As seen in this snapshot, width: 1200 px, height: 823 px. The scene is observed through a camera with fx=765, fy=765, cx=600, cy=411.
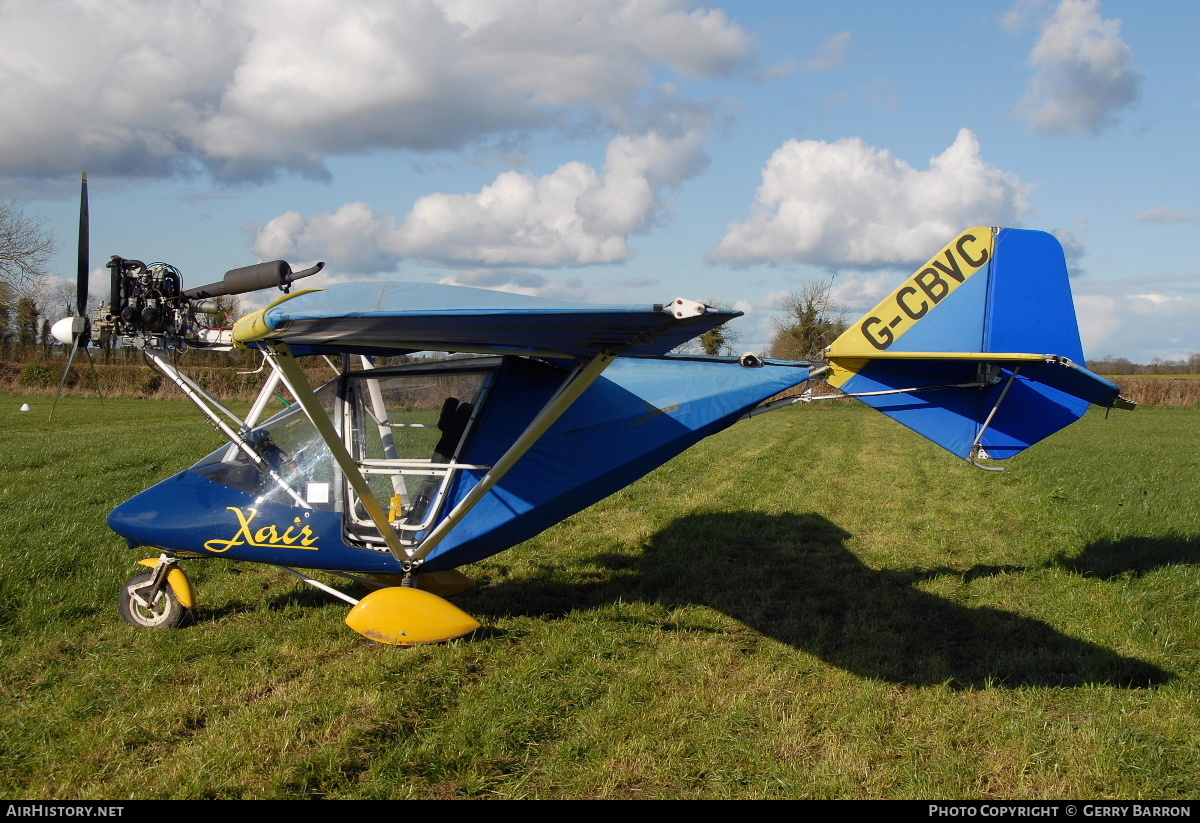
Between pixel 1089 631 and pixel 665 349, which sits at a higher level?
pixel 665 349

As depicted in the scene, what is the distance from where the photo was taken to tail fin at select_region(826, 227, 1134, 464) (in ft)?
21.5

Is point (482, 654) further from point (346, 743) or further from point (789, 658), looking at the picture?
point (789, 658)

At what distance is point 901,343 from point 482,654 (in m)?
4.36

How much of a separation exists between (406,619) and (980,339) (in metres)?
5.24

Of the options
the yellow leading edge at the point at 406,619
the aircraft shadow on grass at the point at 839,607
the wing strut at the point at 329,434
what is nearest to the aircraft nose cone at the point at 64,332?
the wing strut at the point at 329,434

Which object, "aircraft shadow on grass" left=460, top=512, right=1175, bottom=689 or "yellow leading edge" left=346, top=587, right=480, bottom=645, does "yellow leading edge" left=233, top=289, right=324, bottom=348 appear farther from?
"aircraft shadow on grass" left=460, top=512, right=1175, bottom=689

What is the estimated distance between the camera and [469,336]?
4488 millimetres

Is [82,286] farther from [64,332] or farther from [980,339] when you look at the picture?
[980,339]

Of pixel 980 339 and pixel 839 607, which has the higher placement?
pixel 980 339

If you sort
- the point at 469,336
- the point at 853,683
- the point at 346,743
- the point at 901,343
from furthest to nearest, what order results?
the point at 901,343, the point at 853,683, the point at 469,336, the point at 346,743

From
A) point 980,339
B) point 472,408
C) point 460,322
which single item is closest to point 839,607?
point 980,339

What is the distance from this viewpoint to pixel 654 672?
5098mm
